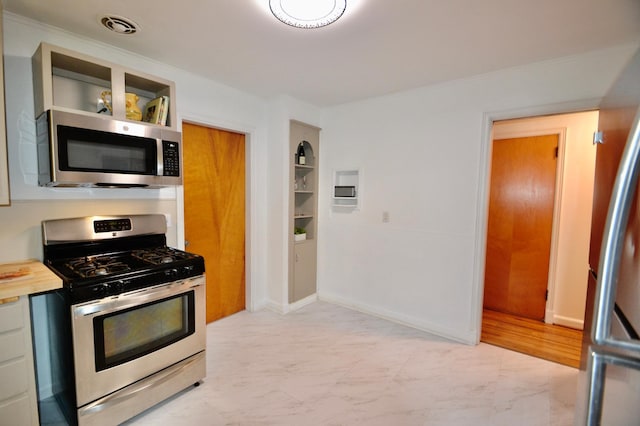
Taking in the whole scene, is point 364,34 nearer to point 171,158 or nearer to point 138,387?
point 171,158

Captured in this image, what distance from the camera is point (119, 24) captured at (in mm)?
1866

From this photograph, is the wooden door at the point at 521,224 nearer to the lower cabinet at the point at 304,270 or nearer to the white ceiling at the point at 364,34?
the white ceiling at the point at 364,34

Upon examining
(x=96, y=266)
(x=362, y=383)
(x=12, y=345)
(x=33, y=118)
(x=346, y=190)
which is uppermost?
(x=33, y=118)

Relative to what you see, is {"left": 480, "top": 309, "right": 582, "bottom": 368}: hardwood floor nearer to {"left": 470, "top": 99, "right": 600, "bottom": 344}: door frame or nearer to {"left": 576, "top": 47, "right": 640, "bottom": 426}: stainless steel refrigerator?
{"left": 470, "top": 99, "right": 600, "bottom": 344}: door frame

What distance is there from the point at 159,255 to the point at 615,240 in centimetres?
236

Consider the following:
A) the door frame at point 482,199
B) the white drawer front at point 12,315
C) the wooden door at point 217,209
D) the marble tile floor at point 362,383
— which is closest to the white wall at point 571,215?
the door frame at point 482,199

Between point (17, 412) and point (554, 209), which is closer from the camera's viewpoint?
point (17, 412)

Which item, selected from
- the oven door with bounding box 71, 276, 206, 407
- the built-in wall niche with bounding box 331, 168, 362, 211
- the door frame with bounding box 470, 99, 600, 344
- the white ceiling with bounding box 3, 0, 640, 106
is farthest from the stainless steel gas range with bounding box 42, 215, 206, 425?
the door frame with bounding box 470, 99, 600, 344

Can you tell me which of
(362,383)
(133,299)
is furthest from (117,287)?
(362,383)

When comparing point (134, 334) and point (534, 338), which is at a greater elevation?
point (134, 334)

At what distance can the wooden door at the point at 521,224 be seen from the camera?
3199 mm

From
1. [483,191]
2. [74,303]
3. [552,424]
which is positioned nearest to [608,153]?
[483,191]

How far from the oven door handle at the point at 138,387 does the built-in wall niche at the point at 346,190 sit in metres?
2.11

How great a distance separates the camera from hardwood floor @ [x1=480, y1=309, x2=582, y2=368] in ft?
8.44
